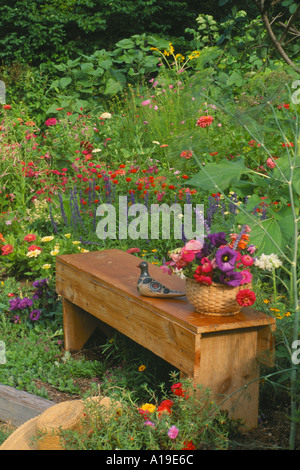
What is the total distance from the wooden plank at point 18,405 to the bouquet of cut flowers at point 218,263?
1.11 meters

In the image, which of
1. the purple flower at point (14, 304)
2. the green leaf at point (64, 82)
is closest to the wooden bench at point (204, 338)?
the purple flower at point (14, 304)

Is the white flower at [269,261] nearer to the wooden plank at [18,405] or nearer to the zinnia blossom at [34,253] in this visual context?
the wooden plank at [18,405]

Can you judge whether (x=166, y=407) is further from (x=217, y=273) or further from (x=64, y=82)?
(x=64, y=82)

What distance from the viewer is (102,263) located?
3.46 meters

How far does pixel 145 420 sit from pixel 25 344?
5.30ft

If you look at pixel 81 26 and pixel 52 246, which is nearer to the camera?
pixel 52 246

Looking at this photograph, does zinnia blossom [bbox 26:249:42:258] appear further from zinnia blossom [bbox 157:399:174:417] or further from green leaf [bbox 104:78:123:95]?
green leaf [bbox 104:78:123:95]

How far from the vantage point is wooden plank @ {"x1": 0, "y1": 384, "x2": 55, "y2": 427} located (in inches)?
115

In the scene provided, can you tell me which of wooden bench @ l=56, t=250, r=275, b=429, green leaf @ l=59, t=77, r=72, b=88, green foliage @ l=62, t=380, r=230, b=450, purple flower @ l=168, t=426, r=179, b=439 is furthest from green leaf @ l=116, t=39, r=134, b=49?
purple flower @ l=168, t=426, r=179, b=439

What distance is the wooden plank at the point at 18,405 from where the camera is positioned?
2.93 meters

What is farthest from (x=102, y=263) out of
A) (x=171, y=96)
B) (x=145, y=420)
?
(x=171, y=96)
